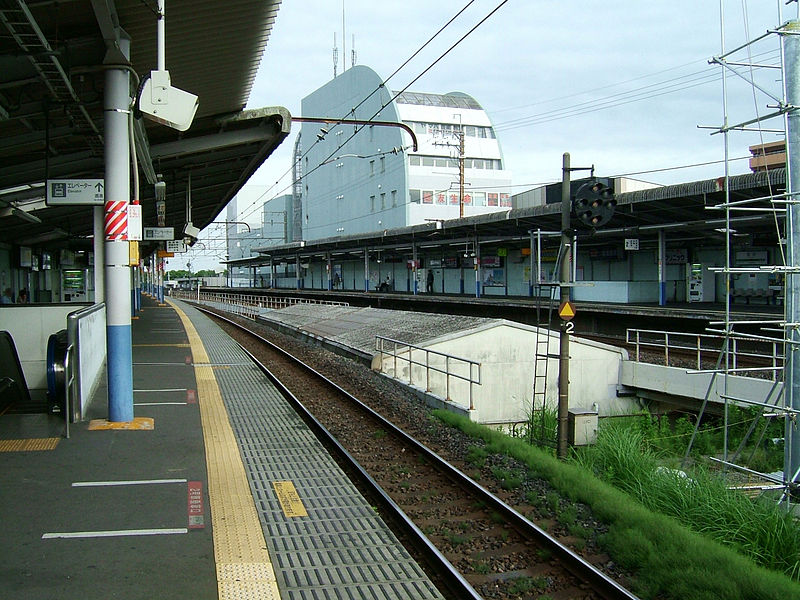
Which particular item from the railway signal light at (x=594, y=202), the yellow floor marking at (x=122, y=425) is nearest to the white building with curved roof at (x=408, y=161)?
the railway signal light at (x=594, y=202)

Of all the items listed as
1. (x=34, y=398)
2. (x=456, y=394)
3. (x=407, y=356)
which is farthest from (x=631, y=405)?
(x=34, y=398)

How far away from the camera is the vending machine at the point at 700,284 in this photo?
101ft

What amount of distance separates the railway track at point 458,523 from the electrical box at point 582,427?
7.57ft

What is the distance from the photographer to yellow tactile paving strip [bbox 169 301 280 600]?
481 centimetres

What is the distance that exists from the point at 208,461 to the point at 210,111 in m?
8.52

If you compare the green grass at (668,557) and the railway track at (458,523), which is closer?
the green grass at (668,557)

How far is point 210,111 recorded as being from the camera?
46.1 ft

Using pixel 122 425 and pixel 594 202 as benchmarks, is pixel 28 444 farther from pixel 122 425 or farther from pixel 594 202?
pixel 594 202

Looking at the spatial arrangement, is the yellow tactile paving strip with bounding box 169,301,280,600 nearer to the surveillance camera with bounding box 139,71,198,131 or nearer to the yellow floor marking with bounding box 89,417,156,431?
the yellow floor marking with bounding box 89,417,156,431

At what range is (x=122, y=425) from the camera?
9258 millimetres

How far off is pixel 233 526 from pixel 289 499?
1012 mm

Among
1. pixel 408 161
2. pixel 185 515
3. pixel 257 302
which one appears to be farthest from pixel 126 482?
pixel 408 161

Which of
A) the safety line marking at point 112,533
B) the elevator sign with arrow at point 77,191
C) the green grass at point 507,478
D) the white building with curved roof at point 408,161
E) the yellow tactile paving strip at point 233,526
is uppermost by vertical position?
the white building with curved roof at point 408,161

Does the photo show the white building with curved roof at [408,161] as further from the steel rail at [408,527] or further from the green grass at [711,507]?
the steel rail at [408,527]
